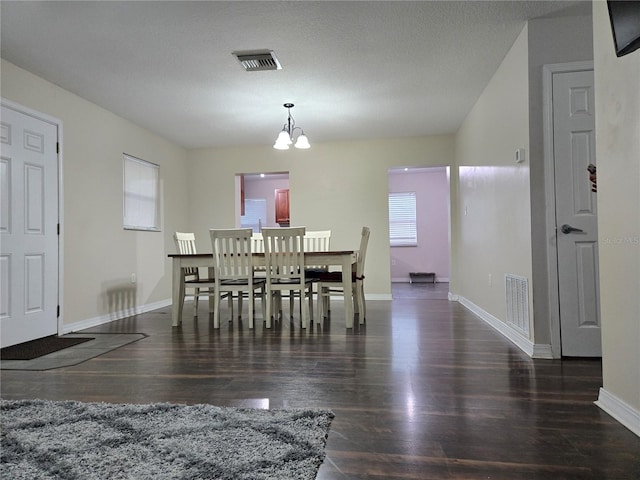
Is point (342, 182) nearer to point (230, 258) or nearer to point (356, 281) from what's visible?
point (356, 281)

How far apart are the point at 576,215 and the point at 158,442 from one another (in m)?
2.77

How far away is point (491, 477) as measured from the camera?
124 cm

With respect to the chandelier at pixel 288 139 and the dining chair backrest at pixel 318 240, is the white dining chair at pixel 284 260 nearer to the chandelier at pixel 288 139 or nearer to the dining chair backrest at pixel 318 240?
the chandelier at pixel 288 139

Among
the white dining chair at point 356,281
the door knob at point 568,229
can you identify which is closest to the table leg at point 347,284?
the white dining chair at point 356,281

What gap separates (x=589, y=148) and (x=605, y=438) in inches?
76.6

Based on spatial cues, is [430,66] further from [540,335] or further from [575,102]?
[540,335]

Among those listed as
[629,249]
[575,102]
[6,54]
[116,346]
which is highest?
[6,54]

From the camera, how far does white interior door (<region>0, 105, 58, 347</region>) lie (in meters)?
3.24

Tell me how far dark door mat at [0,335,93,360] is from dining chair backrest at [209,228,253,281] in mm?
1281

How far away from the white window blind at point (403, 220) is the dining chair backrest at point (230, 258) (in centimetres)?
563

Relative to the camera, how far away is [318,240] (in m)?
5.38

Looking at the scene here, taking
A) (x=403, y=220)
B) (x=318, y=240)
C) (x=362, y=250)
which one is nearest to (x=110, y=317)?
(x=318, y=240)

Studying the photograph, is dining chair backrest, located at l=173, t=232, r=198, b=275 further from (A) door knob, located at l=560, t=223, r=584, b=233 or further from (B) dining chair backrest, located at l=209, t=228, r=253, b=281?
(A) door knob, located at l=560, t=223, r=584, b=233

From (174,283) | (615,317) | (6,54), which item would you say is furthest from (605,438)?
(6,54)
